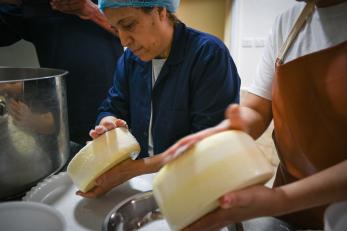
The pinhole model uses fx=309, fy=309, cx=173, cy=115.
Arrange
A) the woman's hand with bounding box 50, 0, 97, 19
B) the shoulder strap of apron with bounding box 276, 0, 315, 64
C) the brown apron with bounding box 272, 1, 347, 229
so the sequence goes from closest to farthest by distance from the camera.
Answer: the brown apron with bounding box 272, 1, 347, 229, the shoulder strap of apron with bounding box 276, 0, 315, 64, the woman's hand with bounding box 50, 0, 97, 19

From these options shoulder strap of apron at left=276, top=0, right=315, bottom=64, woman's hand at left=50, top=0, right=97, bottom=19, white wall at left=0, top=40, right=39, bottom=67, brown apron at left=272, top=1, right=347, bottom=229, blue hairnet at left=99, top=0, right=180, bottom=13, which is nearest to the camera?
brown apron at left=272, top=1, right=347, bottom=229

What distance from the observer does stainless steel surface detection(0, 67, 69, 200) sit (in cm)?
68

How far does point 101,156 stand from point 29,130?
18 centimetres

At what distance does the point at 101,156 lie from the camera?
706mm

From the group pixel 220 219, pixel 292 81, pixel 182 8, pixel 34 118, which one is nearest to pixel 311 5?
pixel 292 81

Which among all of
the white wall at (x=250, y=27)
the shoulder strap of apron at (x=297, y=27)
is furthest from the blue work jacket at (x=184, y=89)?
the white wall at (x=250, y=27)

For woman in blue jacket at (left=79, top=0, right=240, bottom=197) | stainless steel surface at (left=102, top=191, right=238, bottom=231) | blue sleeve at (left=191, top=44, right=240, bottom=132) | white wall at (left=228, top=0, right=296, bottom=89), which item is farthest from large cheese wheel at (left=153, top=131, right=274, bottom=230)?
white wall at (left=228, top=0, right=296, bottom=89)

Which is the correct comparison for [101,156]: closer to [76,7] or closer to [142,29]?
[142,29]

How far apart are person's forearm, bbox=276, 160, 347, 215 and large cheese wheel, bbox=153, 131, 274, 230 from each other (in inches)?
1.8

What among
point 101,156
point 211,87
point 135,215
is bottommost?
point 135,215

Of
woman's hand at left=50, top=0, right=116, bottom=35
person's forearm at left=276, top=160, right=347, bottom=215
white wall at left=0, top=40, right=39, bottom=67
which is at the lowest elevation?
person's forearm at left=276, top=160, right=347, bottom=215

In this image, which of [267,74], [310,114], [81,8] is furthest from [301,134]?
[81,8]

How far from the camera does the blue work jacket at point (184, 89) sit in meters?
0.94

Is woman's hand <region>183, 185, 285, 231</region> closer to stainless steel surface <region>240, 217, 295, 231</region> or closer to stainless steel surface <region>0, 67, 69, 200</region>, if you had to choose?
stainless steel surface <region>240, 217, 295, 231</region>
